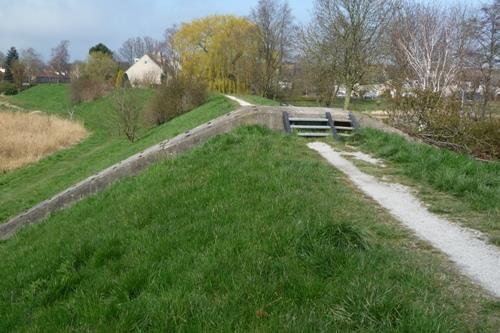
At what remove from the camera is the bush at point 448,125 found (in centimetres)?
1172

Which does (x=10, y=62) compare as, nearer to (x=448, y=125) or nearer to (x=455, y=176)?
(x=448, y=125)

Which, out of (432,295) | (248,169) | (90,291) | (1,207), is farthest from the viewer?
(1,207)

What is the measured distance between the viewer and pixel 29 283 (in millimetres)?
5301

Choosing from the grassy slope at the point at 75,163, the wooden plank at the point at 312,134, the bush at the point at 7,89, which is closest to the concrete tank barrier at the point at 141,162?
the wooden plank at the point at 312,134

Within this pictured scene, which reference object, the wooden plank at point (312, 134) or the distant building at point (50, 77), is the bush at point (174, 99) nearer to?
the wooden plank at point (312, 134)

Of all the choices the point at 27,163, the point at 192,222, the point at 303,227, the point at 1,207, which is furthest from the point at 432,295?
the point at 27,163

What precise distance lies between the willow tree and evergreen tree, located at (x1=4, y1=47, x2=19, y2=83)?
57035 millimetres

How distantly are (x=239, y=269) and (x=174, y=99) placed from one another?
2962 centimetres

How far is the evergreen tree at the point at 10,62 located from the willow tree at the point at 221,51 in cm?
5703

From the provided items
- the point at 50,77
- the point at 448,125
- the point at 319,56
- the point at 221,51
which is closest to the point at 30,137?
the point at 319,56

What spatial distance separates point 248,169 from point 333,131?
5.45 meters

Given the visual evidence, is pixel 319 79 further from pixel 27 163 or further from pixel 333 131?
pixel 333 131

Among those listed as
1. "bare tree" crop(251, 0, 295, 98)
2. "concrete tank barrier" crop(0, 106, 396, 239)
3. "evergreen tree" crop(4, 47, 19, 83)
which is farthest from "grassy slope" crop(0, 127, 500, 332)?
"evergreen tree" crop(4, 47, 19, 83)

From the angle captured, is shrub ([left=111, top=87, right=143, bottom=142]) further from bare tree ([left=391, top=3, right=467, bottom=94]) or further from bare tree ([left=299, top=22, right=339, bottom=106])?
bare tree ([left=391, top=3, right=467, bottom=94])
